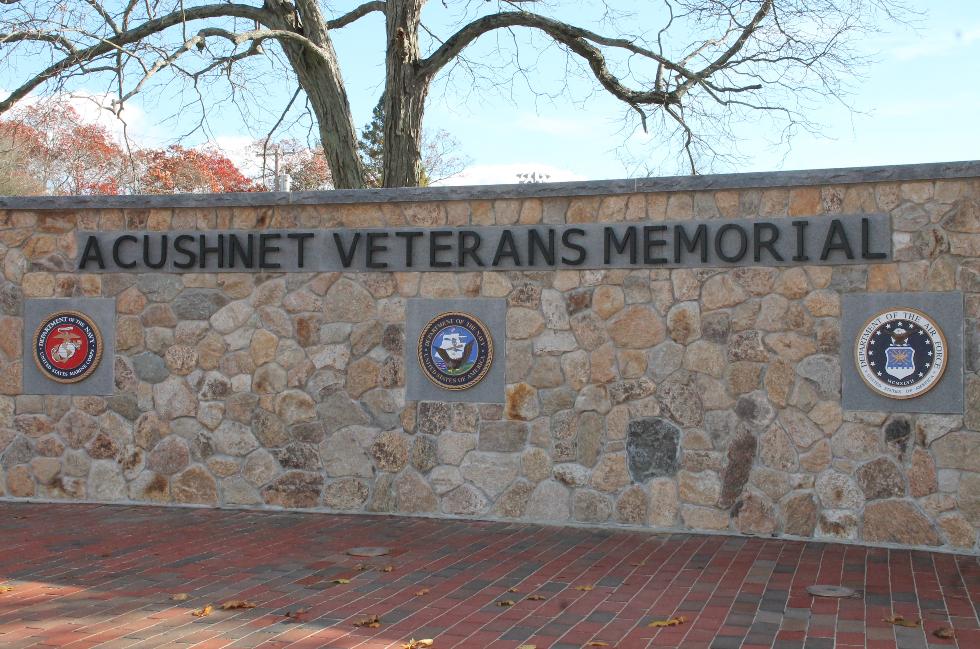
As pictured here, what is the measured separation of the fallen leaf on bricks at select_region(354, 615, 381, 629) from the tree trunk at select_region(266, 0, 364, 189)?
952 cm

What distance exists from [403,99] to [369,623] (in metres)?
9.88

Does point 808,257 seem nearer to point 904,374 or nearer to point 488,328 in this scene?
point 904,374

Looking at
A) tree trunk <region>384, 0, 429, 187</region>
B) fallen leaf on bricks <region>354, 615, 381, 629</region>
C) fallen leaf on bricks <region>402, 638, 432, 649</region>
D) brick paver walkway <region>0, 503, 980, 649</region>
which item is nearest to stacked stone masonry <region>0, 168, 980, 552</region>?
brick paver walkway <region>0, 503, 980, 649</region>

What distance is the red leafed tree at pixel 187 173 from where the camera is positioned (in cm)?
3369

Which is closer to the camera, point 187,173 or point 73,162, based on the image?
point 73,162

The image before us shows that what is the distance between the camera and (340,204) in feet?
29.2

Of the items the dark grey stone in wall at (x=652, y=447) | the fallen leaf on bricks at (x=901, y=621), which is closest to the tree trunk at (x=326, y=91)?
the dark grey stone in wall at (x=652, y=447)

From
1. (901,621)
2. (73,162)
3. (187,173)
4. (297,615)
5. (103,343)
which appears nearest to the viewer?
(901,621)

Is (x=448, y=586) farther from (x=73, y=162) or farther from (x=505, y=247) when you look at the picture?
(x=73, y=162)

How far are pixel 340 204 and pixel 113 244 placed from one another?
82.7 inches

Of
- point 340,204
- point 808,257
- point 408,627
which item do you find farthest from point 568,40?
point 408,627

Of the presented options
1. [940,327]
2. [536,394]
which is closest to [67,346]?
[536,394]

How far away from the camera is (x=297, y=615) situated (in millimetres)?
5637

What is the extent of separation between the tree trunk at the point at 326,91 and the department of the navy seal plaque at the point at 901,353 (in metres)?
8.31
